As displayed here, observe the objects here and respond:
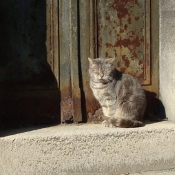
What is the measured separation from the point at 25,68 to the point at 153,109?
1515 mm

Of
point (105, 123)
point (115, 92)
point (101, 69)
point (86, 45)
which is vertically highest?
point (86, 45)

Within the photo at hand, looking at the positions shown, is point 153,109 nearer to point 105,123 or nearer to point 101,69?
point 105,123

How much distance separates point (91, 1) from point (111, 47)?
0.54m

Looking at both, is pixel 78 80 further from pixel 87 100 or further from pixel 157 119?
pixel 157 119

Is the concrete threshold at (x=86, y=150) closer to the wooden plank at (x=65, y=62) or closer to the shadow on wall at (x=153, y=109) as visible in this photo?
the wooden plank at (x=65, y=62)

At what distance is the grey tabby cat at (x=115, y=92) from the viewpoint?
21.1 feet

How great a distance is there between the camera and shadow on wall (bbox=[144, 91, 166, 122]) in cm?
675

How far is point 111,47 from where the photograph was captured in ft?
21.6

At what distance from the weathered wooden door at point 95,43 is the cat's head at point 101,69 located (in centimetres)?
13

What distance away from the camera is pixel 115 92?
6523 mm

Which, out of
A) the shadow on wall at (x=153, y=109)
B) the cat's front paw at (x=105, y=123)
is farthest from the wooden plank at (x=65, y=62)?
the shadow on wall at (x=153, y=109)

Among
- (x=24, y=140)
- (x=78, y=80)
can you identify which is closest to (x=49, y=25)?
(x=78, y=80)

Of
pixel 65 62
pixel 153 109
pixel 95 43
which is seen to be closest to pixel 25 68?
pixel 65 62

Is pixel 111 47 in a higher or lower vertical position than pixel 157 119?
higher
